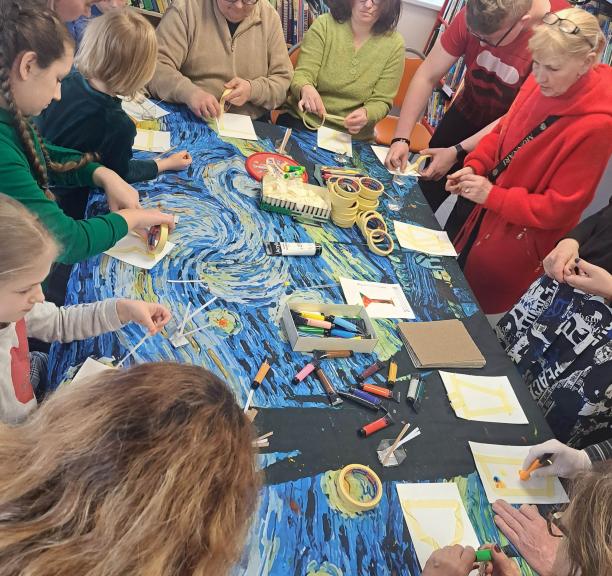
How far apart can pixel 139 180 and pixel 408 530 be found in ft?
4.85

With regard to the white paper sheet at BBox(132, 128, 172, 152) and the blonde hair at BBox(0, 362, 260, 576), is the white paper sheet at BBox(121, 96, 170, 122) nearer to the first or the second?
the white paper sheet at BBox(132, 128, 172, 152)

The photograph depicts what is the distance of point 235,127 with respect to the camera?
7.86 feet

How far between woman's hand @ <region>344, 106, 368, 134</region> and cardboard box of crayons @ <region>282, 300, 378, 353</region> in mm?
1422

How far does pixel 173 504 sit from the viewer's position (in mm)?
596

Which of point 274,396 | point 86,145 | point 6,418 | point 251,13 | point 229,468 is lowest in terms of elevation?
point 6,418

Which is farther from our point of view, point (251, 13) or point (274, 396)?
point (251, 13)

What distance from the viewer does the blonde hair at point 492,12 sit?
214 cm

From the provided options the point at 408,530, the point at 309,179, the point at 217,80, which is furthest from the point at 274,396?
the point at 217,80

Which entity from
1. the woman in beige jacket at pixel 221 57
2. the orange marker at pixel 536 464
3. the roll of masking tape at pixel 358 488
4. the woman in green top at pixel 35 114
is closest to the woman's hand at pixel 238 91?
the woman in beige jacket at pixel 221 57

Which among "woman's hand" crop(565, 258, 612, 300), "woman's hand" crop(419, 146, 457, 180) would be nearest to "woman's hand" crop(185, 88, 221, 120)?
"woman's hand" crop(419, 146, 457, 180)

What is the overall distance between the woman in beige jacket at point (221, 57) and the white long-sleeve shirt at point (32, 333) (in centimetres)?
137

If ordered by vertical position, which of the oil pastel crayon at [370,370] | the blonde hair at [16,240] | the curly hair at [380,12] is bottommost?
the oil pastel crayon at [370,370]

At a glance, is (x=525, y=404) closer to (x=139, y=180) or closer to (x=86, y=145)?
(x=139, y=180)

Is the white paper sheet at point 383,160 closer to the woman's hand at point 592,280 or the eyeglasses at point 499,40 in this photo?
the eyeglasses at point 499,40
